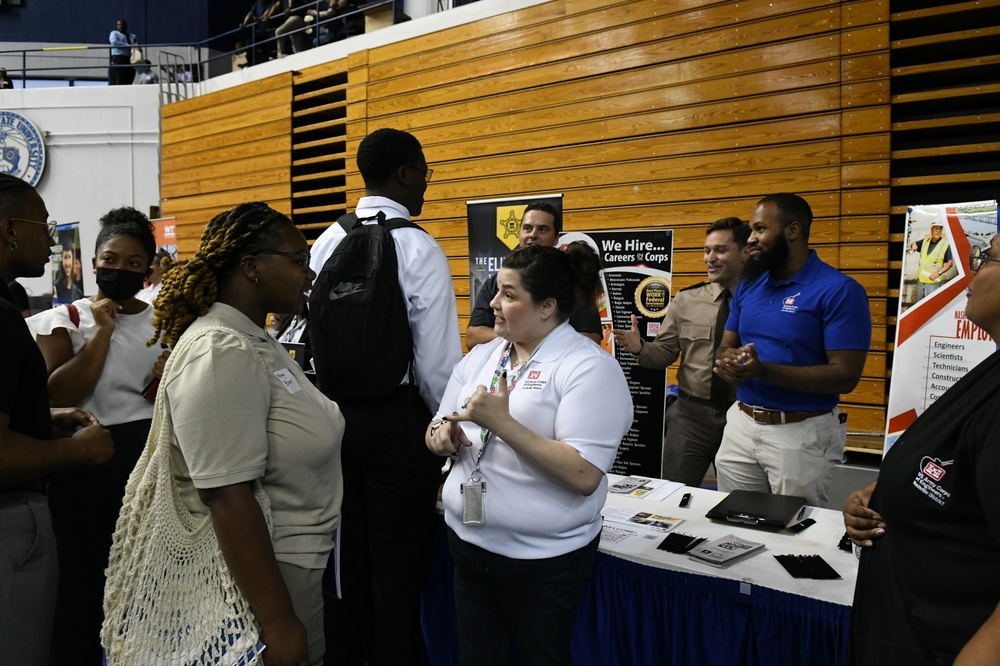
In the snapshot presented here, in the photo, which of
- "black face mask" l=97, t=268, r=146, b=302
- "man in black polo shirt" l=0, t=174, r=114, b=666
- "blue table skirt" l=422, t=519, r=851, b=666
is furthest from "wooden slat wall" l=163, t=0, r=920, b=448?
"man in black polo shirt" l=0, t=174, r=114, b=666

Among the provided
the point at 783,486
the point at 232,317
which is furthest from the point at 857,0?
the point at 232,317

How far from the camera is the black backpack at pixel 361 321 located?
2.00 meters

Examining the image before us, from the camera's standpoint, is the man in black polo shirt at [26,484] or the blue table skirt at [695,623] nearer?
the man in black polo shirt at [26,484]

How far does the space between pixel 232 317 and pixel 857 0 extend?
5067mm

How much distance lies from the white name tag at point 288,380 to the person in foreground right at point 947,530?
1.14 m

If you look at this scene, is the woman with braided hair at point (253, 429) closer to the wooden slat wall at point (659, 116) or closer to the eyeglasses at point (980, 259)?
the eyeglasses at point (980, 259)

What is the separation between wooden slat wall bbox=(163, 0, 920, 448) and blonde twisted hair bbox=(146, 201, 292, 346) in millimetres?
4383

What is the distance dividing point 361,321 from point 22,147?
12.8m

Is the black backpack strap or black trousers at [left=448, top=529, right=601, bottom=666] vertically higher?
the black backpack strap

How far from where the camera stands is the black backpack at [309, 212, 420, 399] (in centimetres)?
200

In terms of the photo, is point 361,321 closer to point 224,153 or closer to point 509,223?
point 509,223

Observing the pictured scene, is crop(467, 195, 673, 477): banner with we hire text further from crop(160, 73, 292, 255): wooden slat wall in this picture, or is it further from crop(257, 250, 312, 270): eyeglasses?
crop(160, 73, 292, 255): wooden slat wall

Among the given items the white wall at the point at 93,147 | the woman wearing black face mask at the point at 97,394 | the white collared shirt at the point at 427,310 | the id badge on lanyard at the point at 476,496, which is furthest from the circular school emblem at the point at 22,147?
the id badge on lanyard at the point at 476,496

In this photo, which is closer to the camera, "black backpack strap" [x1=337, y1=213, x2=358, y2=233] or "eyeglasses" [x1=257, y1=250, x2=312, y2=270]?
"eyeglasses" [x1=257, y1=250, x2=312, y2=270]
